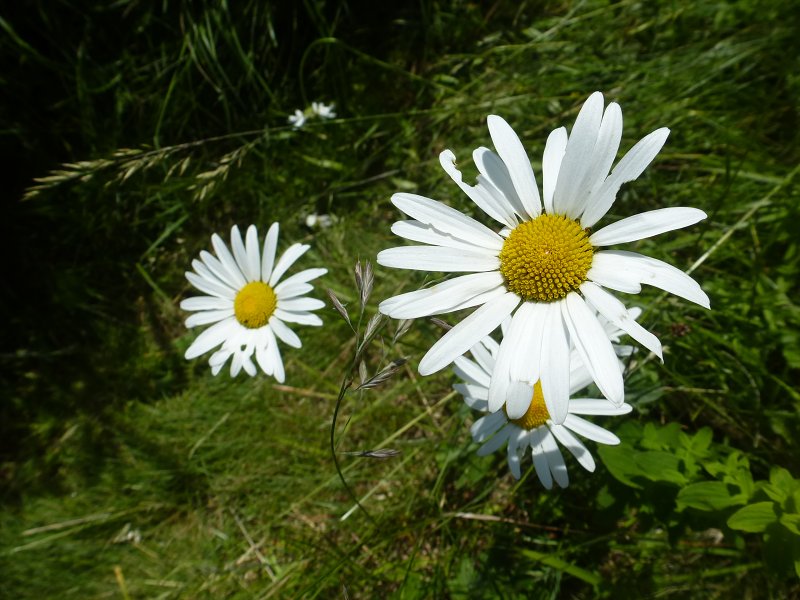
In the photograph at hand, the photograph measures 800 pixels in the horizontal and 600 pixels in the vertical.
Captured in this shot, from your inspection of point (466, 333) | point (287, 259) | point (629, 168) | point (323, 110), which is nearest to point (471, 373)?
point (466, 333)

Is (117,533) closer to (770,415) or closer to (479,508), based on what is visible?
(479,508)

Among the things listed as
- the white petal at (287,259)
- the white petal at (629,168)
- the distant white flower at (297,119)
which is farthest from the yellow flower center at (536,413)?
the distant white flower at (297,119)

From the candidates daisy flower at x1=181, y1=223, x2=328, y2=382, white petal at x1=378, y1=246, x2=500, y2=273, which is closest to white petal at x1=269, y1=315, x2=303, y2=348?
daisy flower at x1=181, y1=223, x2=328, y2=382

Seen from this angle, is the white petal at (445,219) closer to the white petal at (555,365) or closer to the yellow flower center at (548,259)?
the yellow flower center at (548,259)

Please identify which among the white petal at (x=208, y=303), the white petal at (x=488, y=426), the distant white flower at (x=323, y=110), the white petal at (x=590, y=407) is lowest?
the white petal at (x=590, y=407)

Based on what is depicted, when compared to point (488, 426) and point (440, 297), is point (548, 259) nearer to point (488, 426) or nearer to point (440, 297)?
point (440, 297)

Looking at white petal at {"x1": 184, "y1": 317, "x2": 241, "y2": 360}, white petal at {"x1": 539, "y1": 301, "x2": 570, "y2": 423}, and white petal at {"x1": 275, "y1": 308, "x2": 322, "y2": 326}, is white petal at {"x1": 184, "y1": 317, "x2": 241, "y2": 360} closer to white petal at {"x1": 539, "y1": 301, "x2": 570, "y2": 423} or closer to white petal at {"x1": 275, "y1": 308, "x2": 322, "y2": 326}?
white petal at {"x1": 275, "y1": 308, "x2": 322, "y2": 326}
